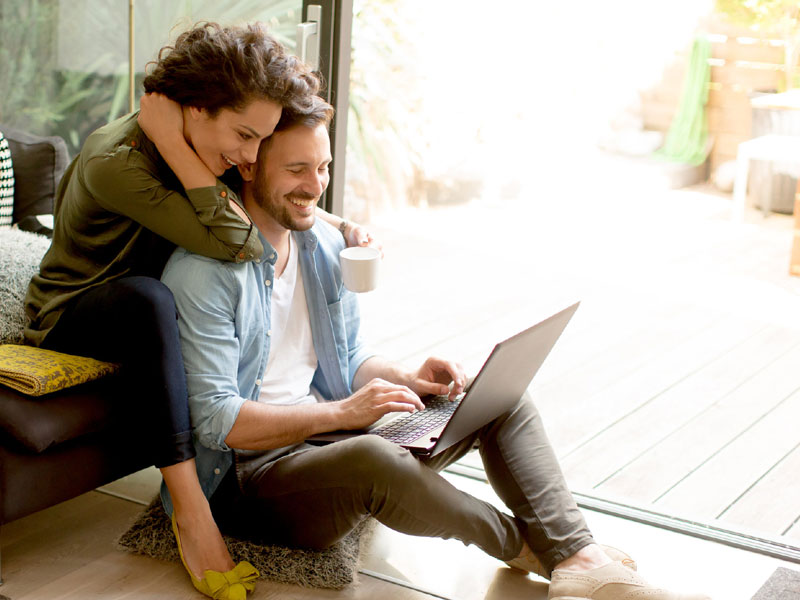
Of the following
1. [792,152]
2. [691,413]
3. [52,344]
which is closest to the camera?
[52,344]

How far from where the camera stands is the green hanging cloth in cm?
256

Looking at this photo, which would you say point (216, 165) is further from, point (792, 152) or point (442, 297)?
point (442, 297)

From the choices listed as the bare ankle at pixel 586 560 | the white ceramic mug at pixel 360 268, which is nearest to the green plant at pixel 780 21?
the white ceramic mug at pixel 360 268

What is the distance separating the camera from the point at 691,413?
117 inches

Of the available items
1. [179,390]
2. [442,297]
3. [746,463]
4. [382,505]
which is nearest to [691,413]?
[746,463]

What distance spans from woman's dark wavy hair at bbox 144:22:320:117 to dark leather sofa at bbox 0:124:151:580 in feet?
1.99

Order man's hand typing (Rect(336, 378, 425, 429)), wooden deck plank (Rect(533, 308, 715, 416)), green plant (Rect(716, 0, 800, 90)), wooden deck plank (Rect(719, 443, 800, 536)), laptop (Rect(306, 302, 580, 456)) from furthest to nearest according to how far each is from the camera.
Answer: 1. wooden deck plank (Rect(533, 308, 715, 416))
2. wooden deck plank (Rect(719, 443, 800, 536))
3. green plant (Rect(716, 0, 800, 90))
4. man's hand typing (Rect(336, 378, 425, 429))
5. laptop (Rect(306, 302, 580, 456))

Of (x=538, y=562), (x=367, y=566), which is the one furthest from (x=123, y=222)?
(x=538, y=562)

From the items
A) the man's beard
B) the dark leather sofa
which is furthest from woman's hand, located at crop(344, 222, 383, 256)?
the dark leather sofa

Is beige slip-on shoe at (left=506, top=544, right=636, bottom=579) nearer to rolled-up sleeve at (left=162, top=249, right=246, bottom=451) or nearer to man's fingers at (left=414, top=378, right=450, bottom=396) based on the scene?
man's fingers at (left=414, top=378, right=450, bottom=396)

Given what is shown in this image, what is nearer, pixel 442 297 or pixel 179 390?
pixel 179 390

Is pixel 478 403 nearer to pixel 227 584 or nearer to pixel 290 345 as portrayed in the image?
pixel 290 345

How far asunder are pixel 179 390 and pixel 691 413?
67.8 inches

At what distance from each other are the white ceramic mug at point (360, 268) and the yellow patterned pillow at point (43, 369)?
0.51 meters
